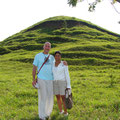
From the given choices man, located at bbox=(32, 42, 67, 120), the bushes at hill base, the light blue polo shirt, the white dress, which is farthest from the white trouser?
the bushes at hill base

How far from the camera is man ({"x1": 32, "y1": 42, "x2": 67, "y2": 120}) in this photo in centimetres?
632

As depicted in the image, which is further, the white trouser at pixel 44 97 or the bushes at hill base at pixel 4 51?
Result: the bushes at hill base at pixel 4 51

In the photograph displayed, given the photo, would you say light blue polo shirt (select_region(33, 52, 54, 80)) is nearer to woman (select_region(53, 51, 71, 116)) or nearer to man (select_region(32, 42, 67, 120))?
man (select_region(32, 42, 67, 120))

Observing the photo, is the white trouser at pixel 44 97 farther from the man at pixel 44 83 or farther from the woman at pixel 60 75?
the woman at pixel 60 75

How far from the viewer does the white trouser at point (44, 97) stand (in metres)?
6.31

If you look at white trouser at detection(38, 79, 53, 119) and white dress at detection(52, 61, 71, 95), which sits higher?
white dress at detection(52, 61, 71, 95)

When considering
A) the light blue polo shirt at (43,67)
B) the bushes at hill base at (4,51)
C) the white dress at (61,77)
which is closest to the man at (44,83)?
the light blue polo shirt at (43,67)

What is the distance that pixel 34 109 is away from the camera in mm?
7668

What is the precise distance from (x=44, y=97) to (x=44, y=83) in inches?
23.2

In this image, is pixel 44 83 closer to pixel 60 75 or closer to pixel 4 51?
pixel 60 75

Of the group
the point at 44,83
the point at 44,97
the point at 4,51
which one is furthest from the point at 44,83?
the point at 4,51

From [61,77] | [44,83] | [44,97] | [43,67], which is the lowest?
[44,97]

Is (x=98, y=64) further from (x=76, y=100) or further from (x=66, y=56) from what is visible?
(x=76, y=100)

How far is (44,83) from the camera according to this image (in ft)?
20.8
